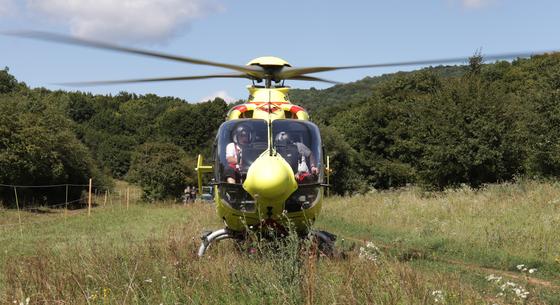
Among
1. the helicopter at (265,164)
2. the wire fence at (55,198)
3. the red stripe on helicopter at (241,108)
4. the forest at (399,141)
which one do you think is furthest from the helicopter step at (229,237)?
the wire fence at (55,198)

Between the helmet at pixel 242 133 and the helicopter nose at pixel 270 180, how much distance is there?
1.04 meters

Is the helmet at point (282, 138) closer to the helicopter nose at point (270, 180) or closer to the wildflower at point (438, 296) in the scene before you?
the helicopter nose at point (270, 180)

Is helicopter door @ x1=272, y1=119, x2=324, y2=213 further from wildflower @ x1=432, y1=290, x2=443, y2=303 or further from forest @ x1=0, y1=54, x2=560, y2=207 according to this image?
wildflower @ x1=432, y1=290, x2=443, y2=303

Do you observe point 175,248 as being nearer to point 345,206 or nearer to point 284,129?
point 284,129

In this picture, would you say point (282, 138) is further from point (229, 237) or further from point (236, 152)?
point (229, 237)

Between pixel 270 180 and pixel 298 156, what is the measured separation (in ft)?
4.28

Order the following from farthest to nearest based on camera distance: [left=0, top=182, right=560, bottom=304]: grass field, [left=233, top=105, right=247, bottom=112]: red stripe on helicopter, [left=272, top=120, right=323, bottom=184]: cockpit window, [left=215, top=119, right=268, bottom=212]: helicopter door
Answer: [left=233, top=105, right=247, bottom=112]: red stripe on helicopter
[left=272, top=120, right=323, bottom=184]: cockpit window
[left=215, top=119, right=268, bottom=212]: helicopter door
[left=0, top=182, right=560, bottom=304]: grass field

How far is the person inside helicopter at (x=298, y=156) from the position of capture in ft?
25.4

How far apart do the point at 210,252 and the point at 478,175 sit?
21.1 metres

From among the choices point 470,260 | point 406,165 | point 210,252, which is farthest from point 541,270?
point 406,165

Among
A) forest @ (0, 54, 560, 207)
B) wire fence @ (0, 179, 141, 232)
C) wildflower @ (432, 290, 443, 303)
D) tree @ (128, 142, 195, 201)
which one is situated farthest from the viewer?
tree @ (128, 142, 195, 201)

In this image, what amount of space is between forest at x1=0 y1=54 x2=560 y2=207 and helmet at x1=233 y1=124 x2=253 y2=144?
2.21m

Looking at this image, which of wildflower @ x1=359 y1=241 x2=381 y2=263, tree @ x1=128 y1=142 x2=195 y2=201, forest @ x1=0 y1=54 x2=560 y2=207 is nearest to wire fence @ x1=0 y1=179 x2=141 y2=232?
forest @ x1=0 y1=54 x2=560 y2=207

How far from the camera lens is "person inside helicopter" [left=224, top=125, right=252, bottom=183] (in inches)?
304
